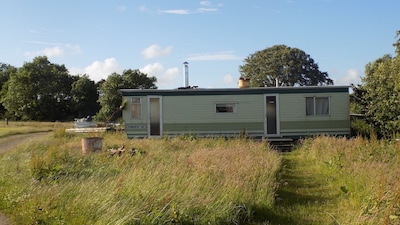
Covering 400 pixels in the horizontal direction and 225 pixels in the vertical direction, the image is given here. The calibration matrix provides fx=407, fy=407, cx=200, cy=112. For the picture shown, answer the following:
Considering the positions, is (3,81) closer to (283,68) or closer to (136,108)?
(283,68)

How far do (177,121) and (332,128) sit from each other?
21.3 feet

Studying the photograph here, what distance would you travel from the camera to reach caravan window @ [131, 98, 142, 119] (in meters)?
17.3

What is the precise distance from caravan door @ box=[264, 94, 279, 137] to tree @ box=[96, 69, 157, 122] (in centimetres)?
2069

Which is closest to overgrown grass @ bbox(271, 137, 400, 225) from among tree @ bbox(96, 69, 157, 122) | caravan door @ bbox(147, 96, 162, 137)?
caravan door @ bbox(147, 96, 162, 137)

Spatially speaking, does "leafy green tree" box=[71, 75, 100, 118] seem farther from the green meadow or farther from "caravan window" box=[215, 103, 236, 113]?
the green meadow

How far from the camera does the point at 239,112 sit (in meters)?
17.2

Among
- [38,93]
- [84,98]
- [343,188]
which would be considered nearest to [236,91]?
[343,188]

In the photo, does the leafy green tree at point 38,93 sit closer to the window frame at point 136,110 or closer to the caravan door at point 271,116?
the window frame at point 136,110

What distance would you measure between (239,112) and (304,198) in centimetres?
1037

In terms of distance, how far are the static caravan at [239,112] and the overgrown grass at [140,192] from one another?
8714 millimetres

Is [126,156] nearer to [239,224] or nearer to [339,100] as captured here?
[239,224]

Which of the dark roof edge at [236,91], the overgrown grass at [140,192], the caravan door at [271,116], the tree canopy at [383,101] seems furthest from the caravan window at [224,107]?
the overgrown grass at [140,192]

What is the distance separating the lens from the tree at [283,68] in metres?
49.8

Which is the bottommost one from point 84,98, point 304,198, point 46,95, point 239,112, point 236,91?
point 304,198
